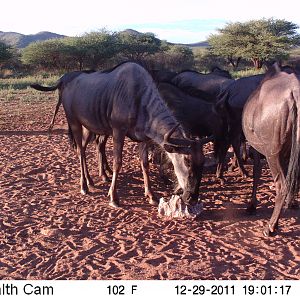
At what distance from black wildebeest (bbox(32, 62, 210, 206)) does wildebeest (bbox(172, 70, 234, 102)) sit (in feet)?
8.82

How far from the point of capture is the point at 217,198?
240 inches

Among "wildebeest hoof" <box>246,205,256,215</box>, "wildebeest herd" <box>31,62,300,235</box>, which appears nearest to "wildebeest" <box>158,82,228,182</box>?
"wildebeest herd" <box>31,62,300,235</box>

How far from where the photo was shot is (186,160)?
491 cm

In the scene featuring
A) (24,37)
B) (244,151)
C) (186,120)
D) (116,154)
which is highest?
(24,37)

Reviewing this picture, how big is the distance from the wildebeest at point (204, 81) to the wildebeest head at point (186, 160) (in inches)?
129

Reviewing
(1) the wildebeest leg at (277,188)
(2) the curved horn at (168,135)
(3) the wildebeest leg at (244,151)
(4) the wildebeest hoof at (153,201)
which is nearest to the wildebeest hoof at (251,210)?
(1) the wildebeest leg at (277,188)

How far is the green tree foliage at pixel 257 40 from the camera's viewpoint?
36.7 metres

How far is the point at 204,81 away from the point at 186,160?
164 inches

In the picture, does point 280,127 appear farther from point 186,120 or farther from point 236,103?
point 186,120

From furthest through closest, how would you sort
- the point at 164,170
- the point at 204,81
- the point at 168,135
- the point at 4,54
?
1. the point at 4,54
2. the point at 204,81
3. the point at 164,170
4. the point at 168,135

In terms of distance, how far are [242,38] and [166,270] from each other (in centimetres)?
3814

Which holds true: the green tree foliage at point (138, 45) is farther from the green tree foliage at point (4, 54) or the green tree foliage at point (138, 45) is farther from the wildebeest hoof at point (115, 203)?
the wildebeest hoof at point (115, 203)

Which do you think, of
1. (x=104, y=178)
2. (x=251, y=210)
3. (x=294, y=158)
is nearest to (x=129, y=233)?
(x=251, y=210)

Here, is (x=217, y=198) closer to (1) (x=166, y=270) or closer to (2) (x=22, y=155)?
(1) (x=166, y=270)
